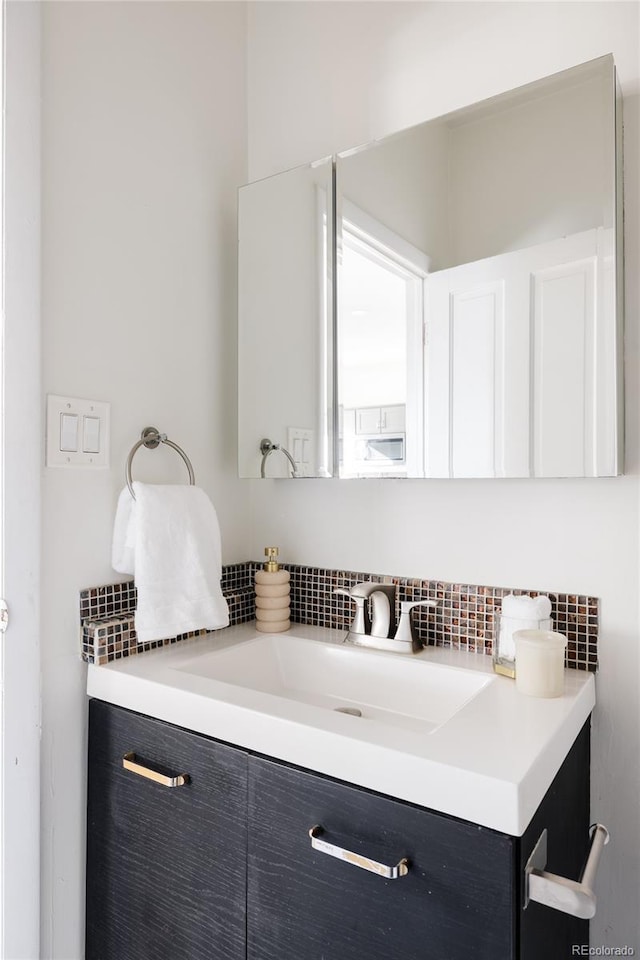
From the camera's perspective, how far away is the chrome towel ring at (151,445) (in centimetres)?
121

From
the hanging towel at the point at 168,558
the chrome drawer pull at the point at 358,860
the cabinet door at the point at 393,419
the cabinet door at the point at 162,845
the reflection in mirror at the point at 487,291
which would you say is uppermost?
the reflection in mirror at the point at 487,291

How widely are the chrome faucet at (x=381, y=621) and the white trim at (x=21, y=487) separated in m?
0.63

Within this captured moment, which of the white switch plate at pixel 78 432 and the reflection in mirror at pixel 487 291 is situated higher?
the reflection in mirror at pixel 487 291

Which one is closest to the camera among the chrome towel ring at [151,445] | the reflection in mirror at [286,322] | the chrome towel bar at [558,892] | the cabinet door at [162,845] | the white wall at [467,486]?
the chrome towel bar at [558,892]

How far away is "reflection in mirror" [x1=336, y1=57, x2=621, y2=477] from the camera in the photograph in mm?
1033

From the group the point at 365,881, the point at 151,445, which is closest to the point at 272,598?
the point at 151,445

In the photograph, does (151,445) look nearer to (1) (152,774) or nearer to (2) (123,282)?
(2) (123,282)

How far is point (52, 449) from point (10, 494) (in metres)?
0.11

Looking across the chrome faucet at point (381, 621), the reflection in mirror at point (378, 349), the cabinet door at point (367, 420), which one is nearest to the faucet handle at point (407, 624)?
the chrome faucet at point (381, 621)

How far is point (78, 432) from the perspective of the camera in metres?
1.14

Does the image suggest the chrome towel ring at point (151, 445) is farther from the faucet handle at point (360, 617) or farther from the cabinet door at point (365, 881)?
the cabinet door at point (365, 881)

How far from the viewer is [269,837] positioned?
89cm

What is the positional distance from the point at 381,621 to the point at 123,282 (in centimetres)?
89

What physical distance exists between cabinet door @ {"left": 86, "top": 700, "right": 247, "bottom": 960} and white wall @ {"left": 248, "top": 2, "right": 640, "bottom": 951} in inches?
22.4
